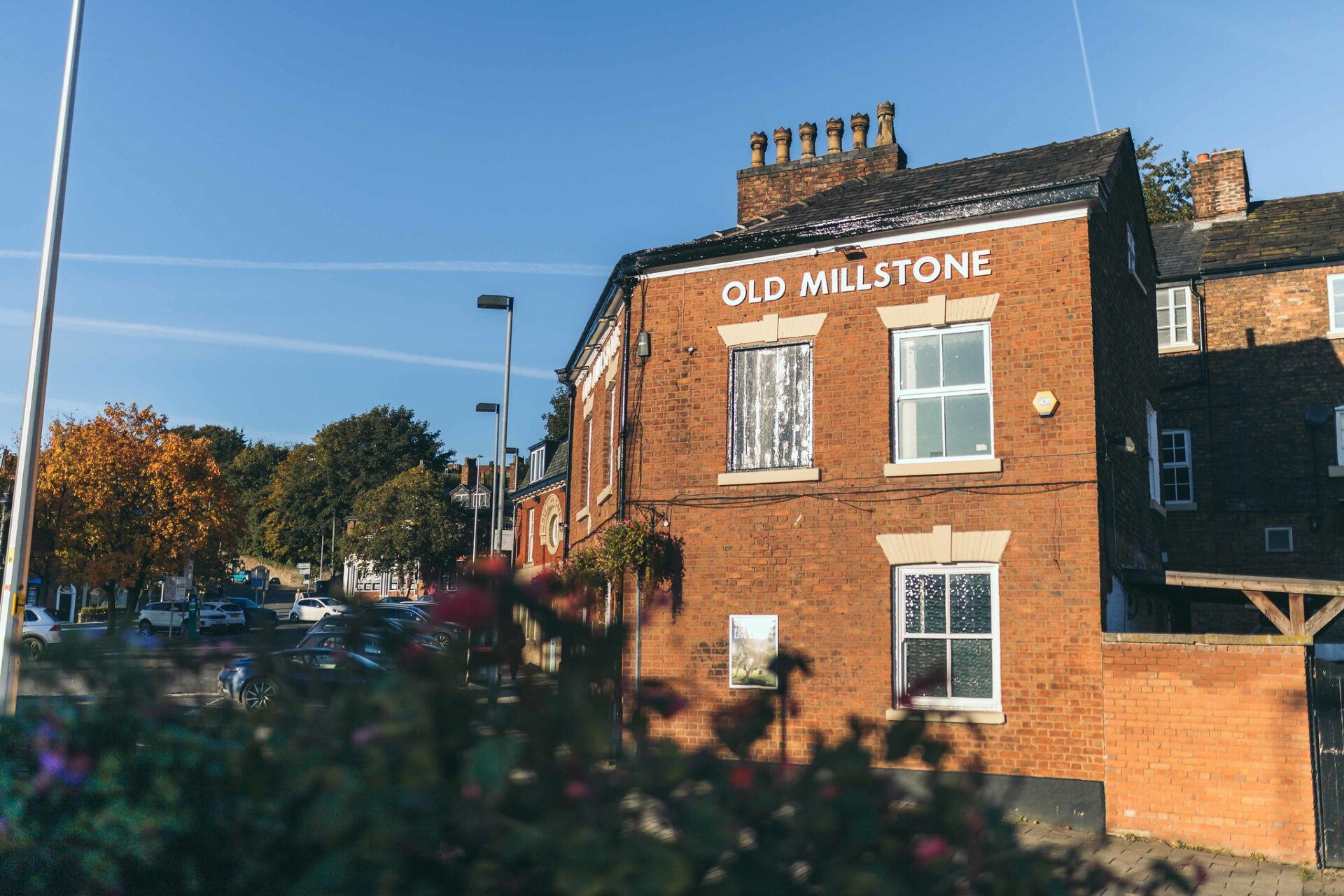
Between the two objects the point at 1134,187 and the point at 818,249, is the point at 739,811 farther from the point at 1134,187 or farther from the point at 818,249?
the point at 1134,187

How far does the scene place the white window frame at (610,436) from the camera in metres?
15.6

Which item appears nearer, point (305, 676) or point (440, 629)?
point (440, 629)

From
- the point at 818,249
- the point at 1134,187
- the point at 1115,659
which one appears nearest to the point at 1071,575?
the point at 1115,659

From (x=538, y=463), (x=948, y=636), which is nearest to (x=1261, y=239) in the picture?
(x=948, y=636)

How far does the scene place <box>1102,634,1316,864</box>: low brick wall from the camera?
9852 millimetres

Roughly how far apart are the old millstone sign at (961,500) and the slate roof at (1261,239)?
35.5 feet

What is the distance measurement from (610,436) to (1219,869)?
9819 millimetres

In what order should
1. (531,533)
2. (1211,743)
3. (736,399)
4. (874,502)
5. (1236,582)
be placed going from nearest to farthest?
(1211,743), (1236,582), (874,502), (736,399), (531,533)

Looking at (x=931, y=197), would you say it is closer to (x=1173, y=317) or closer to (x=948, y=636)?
(x=948, y=636)

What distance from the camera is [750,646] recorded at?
499 inches

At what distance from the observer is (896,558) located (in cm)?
1203

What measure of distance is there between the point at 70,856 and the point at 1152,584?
40.0 ft

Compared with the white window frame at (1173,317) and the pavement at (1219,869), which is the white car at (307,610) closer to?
the white window frame at (1173,317)

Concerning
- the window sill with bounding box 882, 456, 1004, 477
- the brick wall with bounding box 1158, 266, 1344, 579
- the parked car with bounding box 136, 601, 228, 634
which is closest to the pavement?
the window sill with bounding box 882, 456, 1004, 477
